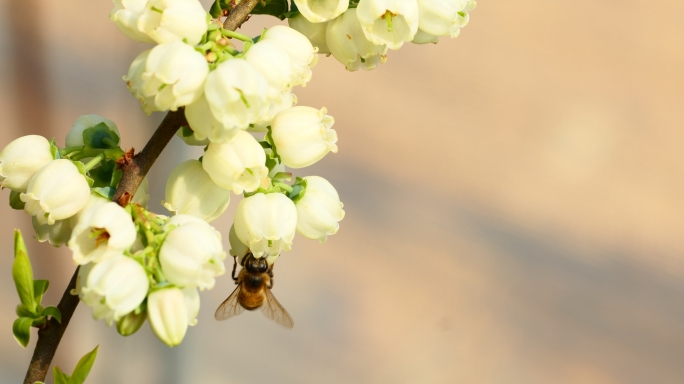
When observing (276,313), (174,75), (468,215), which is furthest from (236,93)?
(468,215)

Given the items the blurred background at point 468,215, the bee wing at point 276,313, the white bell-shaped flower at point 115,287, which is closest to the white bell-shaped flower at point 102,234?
the white bell-shaped flower at point 115,287

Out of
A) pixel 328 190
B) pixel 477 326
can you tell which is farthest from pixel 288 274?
pixel 328 190

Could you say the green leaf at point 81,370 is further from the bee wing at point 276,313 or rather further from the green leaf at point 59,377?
the bee wing at point 276,313

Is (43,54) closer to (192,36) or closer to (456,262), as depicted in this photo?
(456,262)

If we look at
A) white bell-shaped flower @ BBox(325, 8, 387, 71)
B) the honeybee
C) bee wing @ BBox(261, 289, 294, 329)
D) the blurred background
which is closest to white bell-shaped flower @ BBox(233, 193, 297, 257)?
white bell-shaped flower @ BBox(325, 8, 387, 71)

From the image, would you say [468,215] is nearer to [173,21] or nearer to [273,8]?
[273,8]

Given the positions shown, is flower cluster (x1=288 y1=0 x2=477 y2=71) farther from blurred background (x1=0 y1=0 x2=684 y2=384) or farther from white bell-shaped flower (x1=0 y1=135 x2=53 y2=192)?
blurred background (x1=0 y1=0 x2=684 y2=384)
